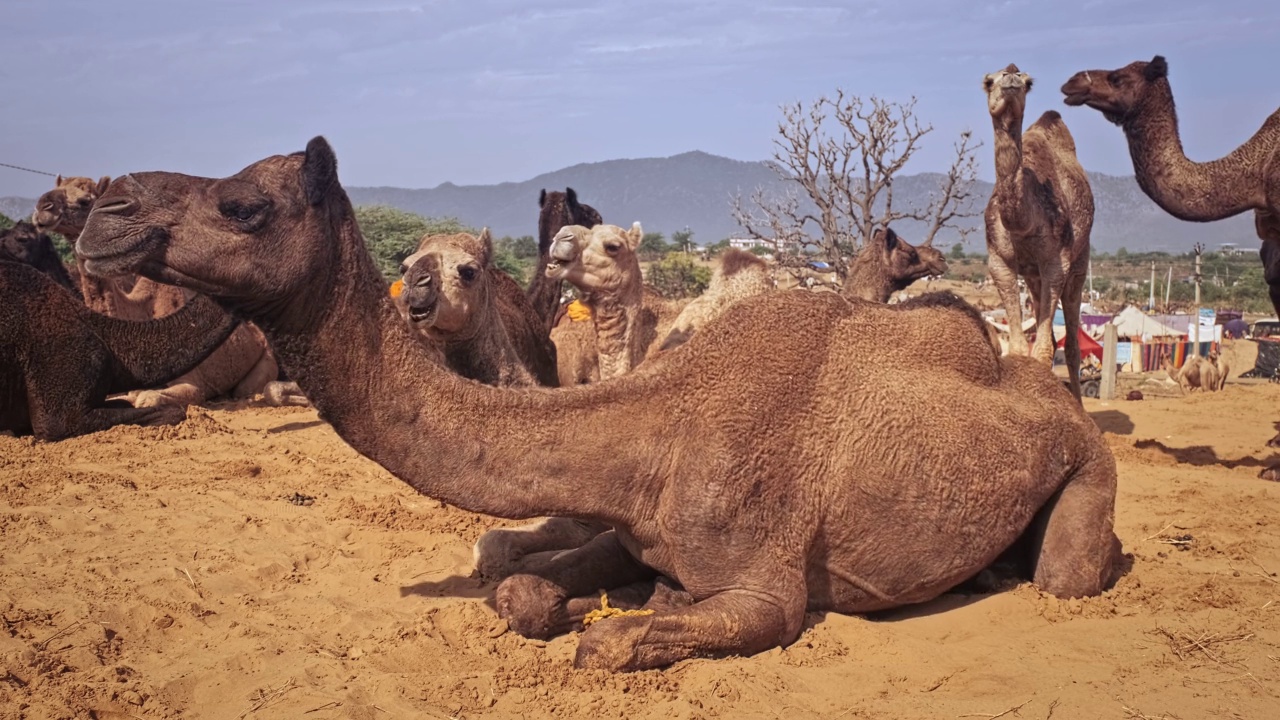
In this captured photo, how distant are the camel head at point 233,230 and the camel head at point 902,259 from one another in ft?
25.7

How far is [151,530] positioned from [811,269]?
15232 mm

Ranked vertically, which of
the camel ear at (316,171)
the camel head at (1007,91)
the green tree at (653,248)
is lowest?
the green tree at (653,248)

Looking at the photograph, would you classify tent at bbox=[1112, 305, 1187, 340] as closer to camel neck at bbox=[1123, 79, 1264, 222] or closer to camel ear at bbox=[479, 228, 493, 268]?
camel neck at bbox=[1123, 79, 1264, 222]

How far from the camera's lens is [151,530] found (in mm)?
7012

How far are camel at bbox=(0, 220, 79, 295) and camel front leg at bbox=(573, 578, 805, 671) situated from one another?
39.0 feet

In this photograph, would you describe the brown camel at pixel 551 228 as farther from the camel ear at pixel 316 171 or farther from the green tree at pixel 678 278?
the green tree at pixel 678 278

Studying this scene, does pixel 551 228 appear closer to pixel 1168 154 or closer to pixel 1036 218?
pixel 1036 218

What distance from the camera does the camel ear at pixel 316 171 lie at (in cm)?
443

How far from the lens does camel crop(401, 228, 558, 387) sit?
22.5 ft

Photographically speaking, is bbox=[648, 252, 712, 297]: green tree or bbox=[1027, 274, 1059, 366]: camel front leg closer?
bbox=[1027, 274, 1059, 366]: camel front leg

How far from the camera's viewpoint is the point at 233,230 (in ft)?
13.9

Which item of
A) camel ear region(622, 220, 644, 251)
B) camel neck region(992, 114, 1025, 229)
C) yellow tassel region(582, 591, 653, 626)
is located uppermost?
camel neck region(992, 114, 1025, 229)

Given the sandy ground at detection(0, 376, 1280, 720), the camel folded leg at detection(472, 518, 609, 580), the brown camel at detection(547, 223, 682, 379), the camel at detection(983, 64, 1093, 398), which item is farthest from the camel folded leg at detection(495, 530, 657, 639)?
the camel at detection(983, 64, 1093, 398)

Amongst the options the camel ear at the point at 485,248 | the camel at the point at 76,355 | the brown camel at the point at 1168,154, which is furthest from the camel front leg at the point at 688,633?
the camel at the point at 76,355
